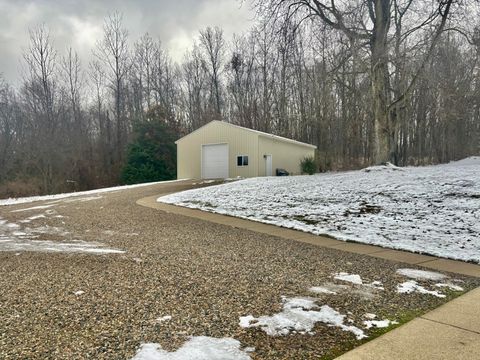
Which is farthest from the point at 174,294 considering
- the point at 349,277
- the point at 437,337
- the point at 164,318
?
the point at 437,337

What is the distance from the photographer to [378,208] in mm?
8477

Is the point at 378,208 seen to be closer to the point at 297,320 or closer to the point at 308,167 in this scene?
the point at 297,320

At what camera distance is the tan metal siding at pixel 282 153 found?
21.6 meters

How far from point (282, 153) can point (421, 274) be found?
63.2ft

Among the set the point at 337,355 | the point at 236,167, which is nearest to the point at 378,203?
the point at 337,355

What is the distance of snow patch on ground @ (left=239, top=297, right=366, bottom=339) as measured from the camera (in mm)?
2814

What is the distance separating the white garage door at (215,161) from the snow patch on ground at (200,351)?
65.4 ft

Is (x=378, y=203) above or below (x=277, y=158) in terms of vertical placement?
below

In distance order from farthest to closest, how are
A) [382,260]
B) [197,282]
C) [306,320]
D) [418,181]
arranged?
1. [418,181]
2. [382,260]
3. [197,282]
4. [306,320]

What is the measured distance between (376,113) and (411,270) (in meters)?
12.3

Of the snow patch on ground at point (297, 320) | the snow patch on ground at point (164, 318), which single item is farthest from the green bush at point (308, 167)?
the snow patch on ground at point (164, 318)

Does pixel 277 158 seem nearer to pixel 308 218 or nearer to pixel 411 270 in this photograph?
pixel 308 218

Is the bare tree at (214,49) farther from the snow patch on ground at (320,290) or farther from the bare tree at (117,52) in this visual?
the snow patch on ground at (320,290)

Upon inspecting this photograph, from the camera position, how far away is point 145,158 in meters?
29.0
